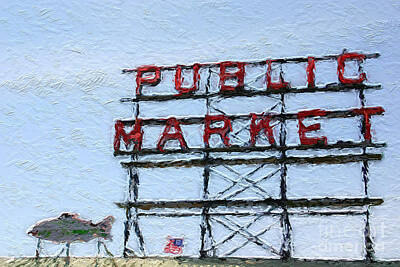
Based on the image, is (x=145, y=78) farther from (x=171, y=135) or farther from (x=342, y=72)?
(x=342, y=72)

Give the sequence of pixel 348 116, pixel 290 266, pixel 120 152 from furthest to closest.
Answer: pixel 120 152 → pixel 348 116 → pixel 290 266

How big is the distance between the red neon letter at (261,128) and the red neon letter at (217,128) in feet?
2.15

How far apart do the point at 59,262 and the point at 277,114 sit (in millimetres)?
7091

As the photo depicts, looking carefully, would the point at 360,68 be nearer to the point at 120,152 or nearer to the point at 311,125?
the point at 311,125

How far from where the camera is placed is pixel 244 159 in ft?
52.6

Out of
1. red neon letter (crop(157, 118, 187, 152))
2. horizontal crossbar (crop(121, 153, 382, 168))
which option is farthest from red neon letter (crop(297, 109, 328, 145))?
red neon letter (crop(157, 118, 187, 152))

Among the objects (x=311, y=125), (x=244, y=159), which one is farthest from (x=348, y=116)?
(x=244, y=159)

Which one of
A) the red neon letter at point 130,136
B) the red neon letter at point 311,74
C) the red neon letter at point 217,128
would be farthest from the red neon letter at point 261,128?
the red neon letter at point 130,136

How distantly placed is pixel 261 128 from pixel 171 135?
253 centimetres

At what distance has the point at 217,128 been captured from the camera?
647 inches

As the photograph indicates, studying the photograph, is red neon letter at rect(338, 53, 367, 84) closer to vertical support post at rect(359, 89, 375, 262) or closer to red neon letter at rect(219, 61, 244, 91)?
vertical support post at rect(359, 89, 375, 262)

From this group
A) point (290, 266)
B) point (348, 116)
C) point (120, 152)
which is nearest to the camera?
point (290, 266)

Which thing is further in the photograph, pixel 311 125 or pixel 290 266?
pixel 311 125

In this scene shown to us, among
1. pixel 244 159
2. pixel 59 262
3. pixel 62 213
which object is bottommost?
pixel 59 262
